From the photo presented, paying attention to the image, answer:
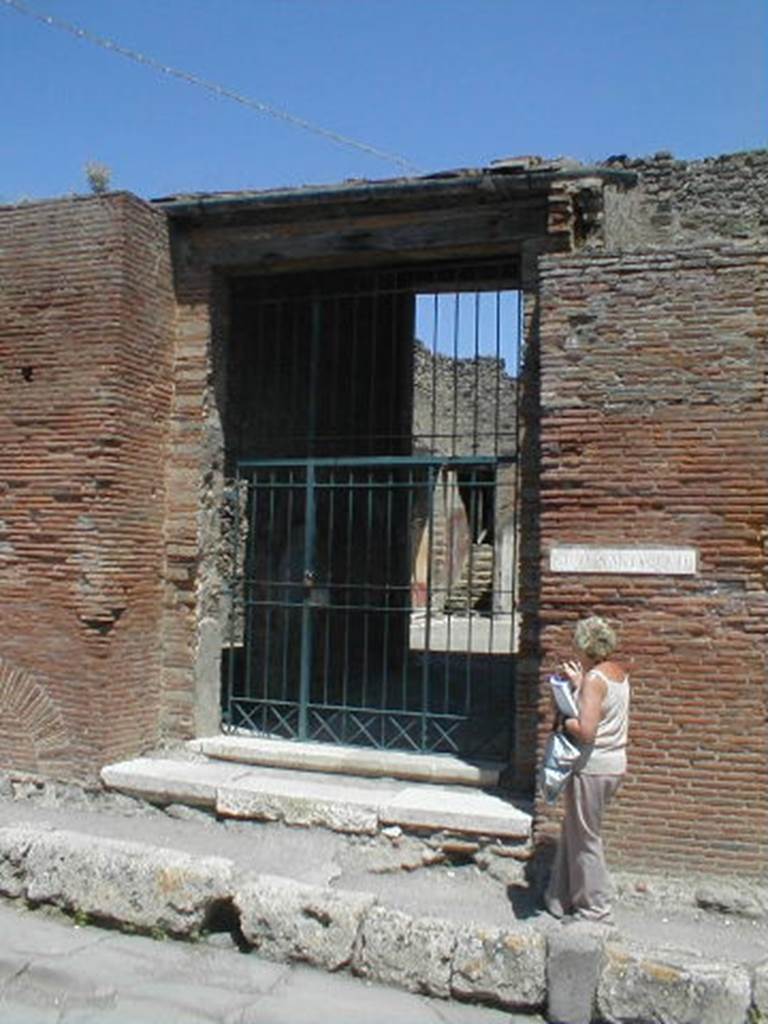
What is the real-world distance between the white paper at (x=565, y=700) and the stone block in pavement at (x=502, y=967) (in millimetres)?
1024

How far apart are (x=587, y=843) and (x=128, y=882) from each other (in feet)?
7.78

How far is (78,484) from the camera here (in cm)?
687

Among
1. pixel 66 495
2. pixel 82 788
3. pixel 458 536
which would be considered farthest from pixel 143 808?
pixel 458 536

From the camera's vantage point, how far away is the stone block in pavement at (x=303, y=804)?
6129 mm

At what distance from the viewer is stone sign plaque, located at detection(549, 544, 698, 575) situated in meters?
5.56

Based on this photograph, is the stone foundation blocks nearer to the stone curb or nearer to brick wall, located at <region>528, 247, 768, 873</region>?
the stone curb

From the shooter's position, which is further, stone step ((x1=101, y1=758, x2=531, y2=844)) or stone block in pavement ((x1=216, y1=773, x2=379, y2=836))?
stone block in pavement ((x1=216, y1=773, x2=379, y2=836))

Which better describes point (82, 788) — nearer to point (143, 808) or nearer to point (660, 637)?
point (143, 808)

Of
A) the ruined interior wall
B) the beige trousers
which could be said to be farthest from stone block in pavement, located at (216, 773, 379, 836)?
the ruined interior wall

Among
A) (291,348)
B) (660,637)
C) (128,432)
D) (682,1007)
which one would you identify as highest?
(291,348)

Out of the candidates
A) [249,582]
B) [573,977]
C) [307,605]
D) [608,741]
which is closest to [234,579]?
[249,582]

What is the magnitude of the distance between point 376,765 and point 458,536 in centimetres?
1459

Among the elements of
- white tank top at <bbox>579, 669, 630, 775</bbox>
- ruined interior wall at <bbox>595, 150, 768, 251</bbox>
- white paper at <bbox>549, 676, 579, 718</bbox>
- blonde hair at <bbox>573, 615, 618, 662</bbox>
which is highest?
ruined interior wall at <bbox>595, 150, 768, 251</bbox>

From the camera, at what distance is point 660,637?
5562mm
